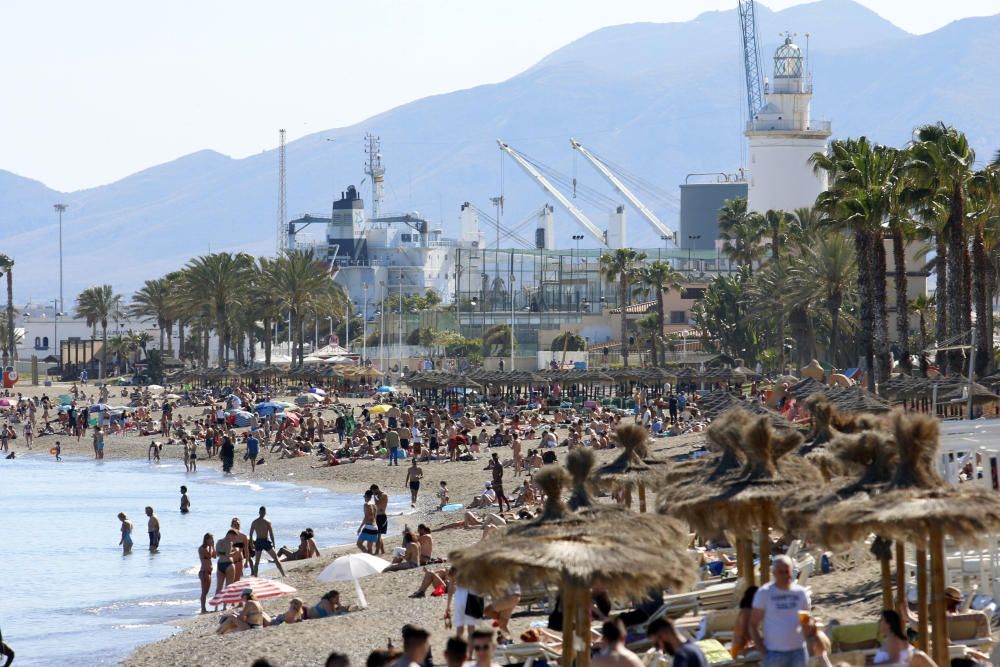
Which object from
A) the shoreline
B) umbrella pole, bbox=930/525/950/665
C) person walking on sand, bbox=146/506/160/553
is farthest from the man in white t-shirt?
person walking on sand, bbox=146/506/160/553

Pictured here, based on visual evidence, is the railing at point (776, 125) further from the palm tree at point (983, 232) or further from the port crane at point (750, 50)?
the port crane at point (750, 50)

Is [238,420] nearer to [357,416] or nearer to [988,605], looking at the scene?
[357,416]

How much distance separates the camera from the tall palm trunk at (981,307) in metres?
33.7

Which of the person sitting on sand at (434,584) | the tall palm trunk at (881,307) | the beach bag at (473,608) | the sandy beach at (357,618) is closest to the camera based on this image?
the beach bag at (473,608)

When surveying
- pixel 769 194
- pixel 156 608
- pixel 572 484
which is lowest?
pixel 156 608

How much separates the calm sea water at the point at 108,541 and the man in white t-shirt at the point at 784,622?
10018 mm

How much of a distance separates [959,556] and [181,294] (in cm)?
6935

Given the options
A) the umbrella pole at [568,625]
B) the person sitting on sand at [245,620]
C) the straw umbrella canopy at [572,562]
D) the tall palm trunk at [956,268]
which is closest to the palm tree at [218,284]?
the tall palm trunk at [956,268]

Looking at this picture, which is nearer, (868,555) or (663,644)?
(663,644)

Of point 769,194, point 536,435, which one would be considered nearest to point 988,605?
point 536,435

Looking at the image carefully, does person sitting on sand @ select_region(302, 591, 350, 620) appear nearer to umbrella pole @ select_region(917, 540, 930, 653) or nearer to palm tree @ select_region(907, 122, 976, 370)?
umbrella pole @ select_region(917, 540, 930, 653)

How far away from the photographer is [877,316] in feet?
115

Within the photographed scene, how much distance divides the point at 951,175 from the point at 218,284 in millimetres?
49719

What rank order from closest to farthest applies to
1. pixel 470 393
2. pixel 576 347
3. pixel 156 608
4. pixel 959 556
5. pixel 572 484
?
1. pixel 572 484
2. pixel 959 556
3. pixel 156 608
4. pixel 470 393
5. pixel 576 347
